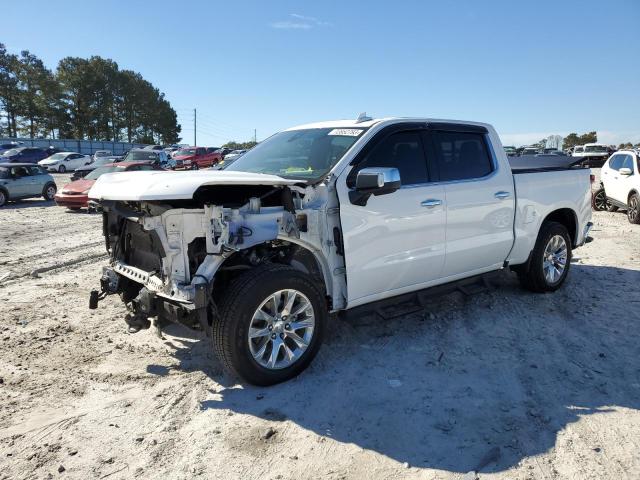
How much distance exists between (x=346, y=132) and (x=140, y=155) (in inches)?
795

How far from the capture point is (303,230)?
3889mm

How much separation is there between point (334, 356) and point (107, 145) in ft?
194

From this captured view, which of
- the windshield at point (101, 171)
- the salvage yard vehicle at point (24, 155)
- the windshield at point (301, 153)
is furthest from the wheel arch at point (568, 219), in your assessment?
the salvage yard vehicle at point (24, 155)

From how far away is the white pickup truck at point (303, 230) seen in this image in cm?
350

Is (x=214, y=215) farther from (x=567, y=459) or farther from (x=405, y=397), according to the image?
(x=567, y=459)

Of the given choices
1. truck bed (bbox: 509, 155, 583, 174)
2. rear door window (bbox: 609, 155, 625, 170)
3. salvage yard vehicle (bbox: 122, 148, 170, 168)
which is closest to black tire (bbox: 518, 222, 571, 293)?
truck bed (bbox: 509, 155, 583, 174)

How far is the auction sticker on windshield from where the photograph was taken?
434 centimetres

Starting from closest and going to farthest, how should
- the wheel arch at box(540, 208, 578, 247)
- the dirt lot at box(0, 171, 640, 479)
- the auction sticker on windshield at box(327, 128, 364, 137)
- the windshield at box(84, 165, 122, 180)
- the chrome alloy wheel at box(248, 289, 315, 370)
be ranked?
the dirt lot at box(0, 171, 640, 479) → the chrome alloy wheel at box(248, 289, 315, 370) → the auction sticker on windshield at box(327, 128, 364, 137) → the wheel arch at box(540, 208, 578, 247) → the windshield at box(84, 165, 122, 180)

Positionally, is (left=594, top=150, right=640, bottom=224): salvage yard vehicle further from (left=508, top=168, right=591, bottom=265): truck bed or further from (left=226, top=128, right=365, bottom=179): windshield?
(left=226, top=128, right=365, bottom=179): windshield

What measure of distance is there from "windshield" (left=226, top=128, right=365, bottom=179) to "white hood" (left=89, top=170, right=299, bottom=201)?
1.64 feet

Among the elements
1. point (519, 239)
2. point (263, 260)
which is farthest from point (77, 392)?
point (519, 239)

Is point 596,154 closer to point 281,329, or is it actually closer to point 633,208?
point 633,208

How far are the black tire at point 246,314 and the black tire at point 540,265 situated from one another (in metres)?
3.22

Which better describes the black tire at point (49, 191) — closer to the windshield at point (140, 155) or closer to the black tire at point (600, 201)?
the windshield at point (140, 155)
